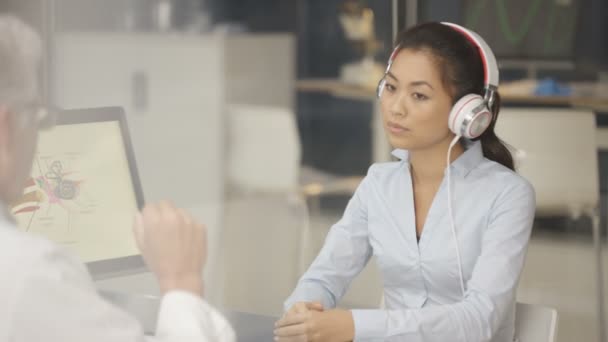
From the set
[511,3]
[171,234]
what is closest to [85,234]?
[171,234]

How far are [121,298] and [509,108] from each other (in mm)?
2248

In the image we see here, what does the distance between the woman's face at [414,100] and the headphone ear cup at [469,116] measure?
39mm

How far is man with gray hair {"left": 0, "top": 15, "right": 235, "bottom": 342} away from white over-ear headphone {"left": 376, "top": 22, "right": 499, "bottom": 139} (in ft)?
2.10

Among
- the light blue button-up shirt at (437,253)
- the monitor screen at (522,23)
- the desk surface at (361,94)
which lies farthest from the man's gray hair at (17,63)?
the desk surface at (361,94)

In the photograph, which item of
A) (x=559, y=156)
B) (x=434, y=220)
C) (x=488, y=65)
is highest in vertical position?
(x=488, y=65)

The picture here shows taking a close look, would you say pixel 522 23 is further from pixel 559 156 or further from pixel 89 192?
pixel 89 192

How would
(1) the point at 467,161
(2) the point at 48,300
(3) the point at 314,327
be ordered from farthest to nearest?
(1) the point at 467,161 → (3) the point at 314,327 → (2) the point at 48,300

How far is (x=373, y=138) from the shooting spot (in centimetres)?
358

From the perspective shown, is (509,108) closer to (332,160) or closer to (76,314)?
(332,160)

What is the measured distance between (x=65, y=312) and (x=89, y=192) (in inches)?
25.2

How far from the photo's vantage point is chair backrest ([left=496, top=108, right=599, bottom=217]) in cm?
318

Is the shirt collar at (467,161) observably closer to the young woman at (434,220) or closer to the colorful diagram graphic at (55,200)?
the young woman at (434,220)

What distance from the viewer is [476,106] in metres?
1.56

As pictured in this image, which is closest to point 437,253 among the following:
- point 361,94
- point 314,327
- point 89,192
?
point 314,327
